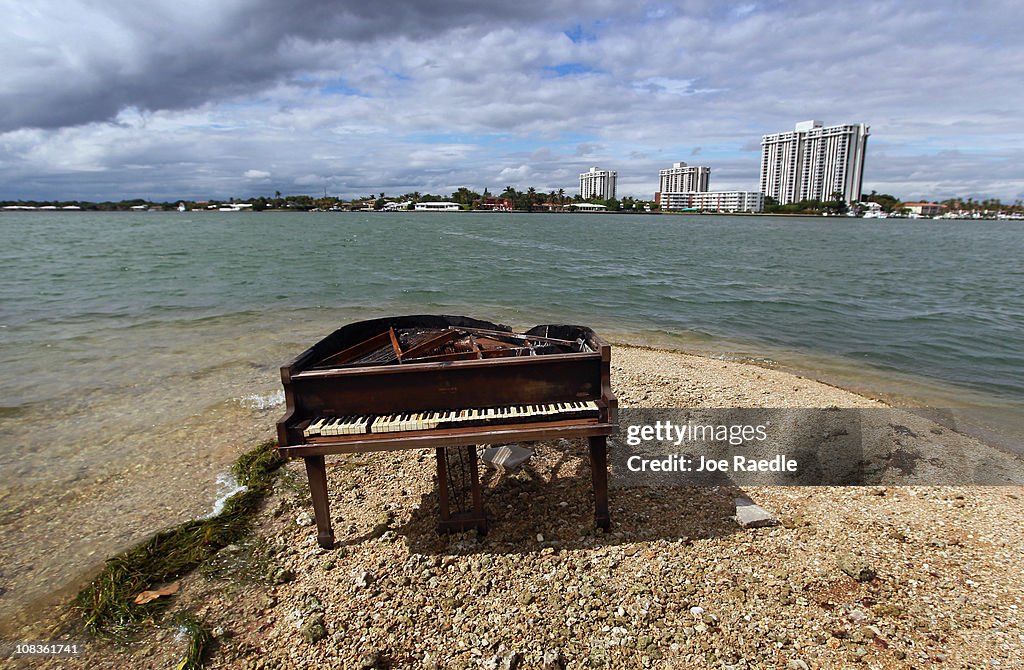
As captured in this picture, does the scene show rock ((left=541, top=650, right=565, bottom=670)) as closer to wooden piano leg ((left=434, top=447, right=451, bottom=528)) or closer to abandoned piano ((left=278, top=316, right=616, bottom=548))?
abandoned piano ((left=278, top=316, right=616, bottom=548))

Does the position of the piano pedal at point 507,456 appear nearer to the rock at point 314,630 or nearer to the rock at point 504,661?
the rock at point 504,661

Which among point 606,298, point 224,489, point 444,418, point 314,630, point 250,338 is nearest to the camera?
point 314,630

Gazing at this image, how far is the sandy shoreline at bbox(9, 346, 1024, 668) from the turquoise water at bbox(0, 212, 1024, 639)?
6.30 feet

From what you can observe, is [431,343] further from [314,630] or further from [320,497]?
[314,630]

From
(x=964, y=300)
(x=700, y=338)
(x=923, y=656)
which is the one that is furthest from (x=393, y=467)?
(x=964, y=300)

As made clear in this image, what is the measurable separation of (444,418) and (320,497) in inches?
55.1

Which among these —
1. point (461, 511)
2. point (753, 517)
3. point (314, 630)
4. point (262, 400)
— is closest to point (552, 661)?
point (314, 630)

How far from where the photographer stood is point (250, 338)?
47.5 ft

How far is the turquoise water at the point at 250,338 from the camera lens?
6.20 metres

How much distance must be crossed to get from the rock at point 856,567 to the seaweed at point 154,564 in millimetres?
5275

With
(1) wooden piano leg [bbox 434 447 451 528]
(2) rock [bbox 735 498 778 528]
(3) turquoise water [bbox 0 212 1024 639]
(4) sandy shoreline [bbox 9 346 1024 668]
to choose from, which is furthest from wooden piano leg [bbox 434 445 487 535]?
(3) turquoise water [bbox 0 212 1024 639]

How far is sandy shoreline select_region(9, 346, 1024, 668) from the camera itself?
11.8 ft

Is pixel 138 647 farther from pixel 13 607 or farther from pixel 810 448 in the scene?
pixel 810 448

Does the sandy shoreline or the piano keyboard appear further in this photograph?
the piano keyboard
